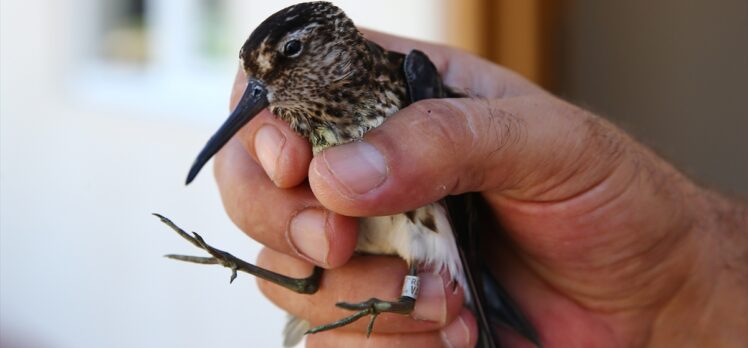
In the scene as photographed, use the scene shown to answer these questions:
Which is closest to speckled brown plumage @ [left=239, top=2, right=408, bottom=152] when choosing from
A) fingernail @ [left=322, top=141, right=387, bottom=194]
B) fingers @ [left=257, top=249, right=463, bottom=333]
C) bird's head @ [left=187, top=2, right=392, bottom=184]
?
bird's head @ [left=187, top=2, right=392, bottom=184]

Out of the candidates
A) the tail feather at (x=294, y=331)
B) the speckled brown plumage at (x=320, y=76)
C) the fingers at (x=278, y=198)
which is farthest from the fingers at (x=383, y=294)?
Answer: the speckled brown plumage at (x=320, y=76)

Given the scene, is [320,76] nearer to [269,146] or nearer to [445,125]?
[269,146]

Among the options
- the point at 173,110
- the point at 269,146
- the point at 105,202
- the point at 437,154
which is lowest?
the point at 105,202

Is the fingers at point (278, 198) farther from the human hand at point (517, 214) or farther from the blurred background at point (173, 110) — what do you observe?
the blurred background at point (173, 110)

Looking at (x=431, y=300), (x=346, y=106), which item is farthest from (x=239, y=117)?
(x=431, y=300)

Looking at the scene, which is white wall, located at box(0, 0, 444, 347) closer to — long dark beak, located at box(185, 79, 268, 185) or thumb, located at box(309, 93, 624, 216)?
long dark beak, located at box(185, 79, 268, 185)

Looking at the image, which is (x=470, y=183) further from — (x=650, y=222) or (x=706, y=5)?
(x=706, y=5)

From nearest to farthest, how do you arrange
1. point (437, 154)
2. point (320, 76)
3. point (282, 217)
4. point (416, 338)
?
point (437, 154) → point (320, 76) → point (282, 217) → point (416, 338)

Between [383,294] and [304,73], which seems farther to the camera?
[383,294]
